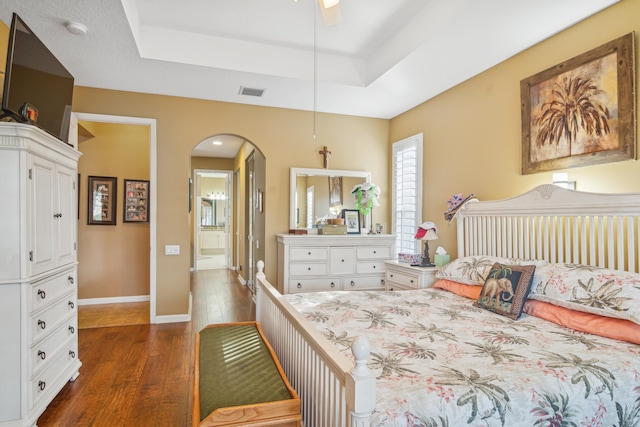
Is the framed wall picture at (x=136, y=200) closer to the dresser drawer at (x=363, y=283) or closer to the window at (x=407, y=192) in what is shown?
the dresser drawer at (x=363, y=283)

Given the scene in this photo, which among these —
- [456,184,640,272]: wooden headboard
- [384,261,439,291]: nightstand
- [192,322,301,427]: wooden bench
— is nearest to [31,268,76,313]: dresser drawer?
[192,322,301,427]: wooden bench

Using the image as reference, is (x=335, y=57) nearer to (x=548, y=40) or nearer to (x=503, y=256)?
(x=548, y=40)

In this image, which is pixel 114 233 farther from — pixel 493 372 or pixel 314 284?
pixel 493 372

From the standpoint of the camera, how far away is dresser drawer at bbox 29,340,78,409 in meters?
2.18

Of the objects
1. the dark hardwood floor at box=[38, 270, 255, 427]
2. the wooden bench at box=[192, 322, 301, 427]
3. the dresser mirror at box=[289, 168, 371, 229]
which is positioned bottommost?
the dark hardwood floor at box=[38, 270, 255, 427]

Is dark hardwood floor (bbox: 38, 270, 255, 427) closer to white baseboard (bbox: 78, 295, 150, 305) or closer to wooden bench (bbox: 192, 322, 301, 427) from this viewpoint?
wooden bench (bbox: 192, 322, 301, 427)

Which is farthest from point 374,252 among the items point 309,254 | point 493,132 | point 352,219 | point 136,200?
point 136,200

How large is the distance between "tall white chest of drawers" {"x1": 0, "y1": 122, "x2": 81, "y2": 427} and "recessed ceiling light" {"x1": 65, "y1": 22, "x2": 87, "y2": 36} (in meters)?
0.99

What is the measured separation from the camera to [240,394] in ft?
5.36

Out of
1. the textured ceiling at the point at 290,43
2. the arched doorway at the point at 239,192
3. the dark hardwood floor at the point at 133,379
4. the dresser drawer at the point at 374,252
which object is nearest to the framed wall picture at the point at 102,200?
the arched doorway at the point at 239,192

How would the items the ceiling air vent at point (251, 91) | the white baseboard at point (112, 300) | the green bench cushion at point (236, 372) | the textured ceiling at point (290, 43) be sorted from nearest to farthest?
the green bench cushion at point (236, 372)
the textured ceiling at point (290, 43)
the ceiling air vent at point (251, 91)
the white baseboard at point (112, 300)

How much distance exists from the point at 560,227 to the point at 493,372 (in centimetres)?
163

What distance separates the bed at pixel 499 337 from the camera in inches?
51.4

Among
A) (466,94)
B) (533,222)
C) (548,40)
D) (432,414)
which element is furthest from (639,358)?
(466,94)
